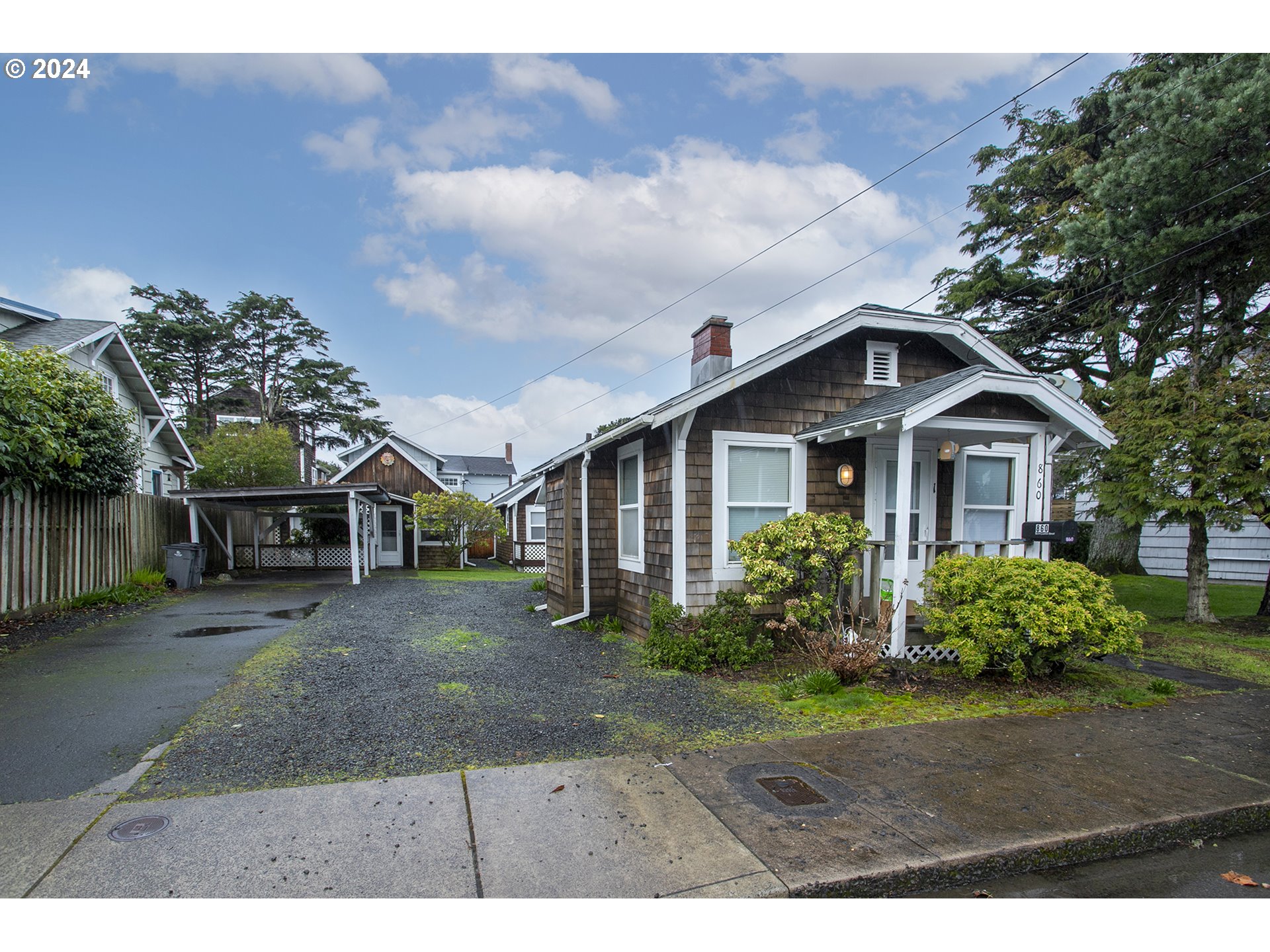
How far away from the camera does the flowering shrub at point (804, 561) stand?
6.91m

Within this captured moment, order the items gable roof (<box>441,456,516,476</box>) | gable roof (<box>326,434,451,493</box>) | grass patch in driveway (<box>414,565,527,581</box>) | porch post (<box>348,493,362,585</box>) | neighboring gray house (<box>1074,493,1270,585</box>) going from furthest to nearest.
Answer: gable roof (<box>441,456,516,476</box>)
gable roof (<box>326,434,451,493</box>)
grass patch in driveway (<box>414,565,527,581</box>)
porch post (<box>348,493,362,585</box>)
neighboring gray house (<box>1074,493,1270,585</box>)

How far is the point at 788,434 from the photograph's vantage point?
8078 millimetres

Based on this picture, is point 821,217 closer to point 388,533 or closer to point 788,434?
point 788,434

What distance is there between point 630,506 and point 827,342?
359cm

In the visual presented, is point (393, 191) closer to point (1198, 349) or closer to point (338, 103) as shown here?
point (338, 103)

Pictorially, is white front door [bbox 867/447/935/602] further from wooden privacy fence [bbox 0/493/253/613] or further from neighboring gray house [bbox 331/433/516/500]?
neighboring gray house [bbox 331/433/516/500]

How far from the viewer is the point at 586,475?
9.73 metres

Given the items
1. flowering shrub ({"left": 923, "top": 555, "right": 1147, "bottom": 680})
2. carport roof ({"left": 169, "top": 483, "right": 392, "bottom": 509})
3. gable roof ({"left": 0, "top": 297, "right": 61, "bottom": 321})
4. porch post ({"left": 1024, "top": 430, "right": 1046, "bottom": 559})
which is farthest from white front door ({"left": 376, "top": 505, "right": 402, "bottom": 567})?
flowering shrub ({"left": 923, "top": 555, "right": 1147, "bottom": 680})

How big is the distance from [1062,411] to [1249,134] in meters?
7.66

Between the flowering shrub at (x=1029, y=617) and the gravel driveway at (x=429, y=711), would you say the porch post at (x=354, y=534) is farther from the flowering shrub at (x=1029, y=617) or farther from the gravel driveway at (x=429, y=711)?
the flowering shrub at (x=1029, y=617)

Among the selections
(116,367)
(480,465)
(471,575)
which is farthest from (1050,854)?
(480,465)

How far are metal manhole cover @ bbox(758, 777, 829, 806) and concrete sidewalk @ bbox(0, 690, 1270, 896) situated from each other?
1 centimetres

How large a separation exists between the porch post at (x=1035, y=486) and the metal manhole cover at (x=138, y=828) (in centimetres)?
868

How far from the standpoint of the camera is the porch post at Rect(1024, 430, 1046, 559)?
7.81 metres
